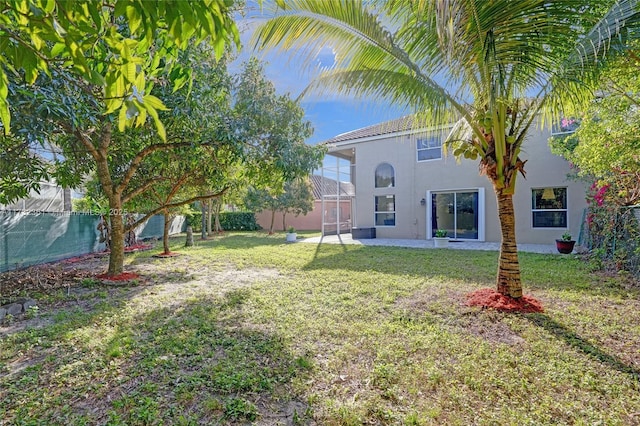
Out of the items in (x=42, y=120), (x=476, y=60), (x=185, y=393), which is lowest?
(x=185, y=393)

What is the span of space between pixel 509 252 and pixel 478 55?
120 inches

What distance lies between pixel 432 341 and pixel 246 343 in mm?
2324

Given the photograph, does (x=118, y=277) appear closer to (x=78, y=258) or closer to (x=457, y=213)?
(x=78, y=258)

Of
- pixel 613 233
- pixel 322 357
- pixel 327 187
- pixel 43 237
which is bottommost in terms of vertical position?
pixel 322 357

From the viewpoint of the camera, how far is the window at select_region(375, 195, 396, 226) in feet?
55.6

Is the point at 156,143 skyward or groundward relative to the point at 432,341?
skyward

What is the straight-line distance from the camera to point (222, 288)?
22.7 ft

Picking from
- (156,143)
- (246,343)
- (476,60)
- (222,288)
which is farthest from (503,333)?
(156,143)

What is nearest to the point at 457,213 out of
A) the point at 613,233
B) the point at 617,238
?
the point at 613,233

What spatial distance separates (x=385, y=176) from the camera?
56.2ft

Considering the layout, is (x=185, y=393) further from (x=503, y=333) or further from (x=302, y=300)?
(x=503, y=333)

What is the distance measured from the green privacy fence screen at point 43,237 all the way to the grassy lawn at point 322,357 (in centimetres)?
371

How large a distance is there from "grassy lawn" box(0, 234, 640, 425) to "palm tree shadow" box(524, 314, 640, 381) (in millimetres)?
21

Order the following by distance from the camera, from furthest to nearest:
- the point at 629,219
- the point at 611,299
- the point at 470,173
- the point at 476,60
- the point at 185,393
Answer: the point at 470,173
the point at 629,219
the point at 611,299
the point at 476,60
the point at 185,393
